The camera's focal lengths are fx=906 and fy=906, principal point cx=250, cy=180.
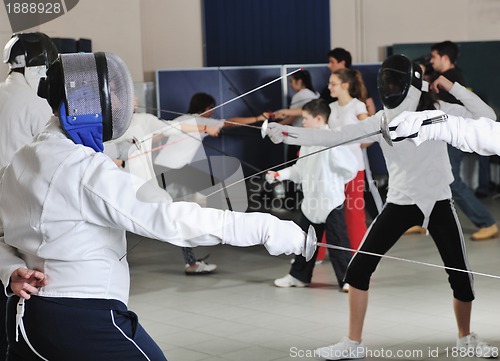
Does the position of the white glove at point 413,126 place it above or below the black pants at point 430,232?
above

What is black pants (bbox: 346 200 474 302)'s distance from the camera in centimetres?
343

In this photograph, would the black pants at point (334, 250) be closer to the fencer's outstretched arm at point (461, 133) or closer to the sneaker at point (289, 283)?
the sneaker at point (289, 283)

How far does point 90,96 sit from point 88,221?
0.28m

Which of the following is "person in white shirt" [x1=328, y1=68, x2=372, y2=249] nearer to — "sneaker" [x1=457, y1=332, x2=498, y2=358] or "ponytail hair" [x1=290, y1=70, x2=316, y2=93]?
"sneaker" [x1=457, y1=332, x2=498, y2=358]

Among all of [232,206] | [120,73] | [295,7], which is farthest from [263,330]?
[295,7]

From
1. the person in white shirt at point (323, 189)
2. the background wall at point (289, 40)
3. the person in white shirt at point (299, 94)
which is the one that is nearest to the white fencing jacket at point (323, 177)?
the person in white shirt at point (323, 189)

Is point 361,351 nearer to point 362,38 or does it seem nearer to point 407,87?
point 407,87

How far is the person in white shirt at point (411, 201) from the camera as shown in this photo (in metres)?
3.37

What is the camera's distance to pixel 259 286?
5004 millimetres

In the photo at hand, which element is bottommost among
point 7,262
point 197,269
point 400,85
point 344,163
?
point 197,269

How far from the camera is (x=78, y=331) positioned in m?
1.97

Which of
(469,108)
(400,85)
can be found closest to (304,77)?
(469,108)

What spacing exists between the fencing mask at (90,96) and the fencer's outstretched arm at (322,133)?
1.63 metres

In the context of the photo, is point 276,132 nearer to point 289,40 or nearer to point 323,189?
point 323,189
